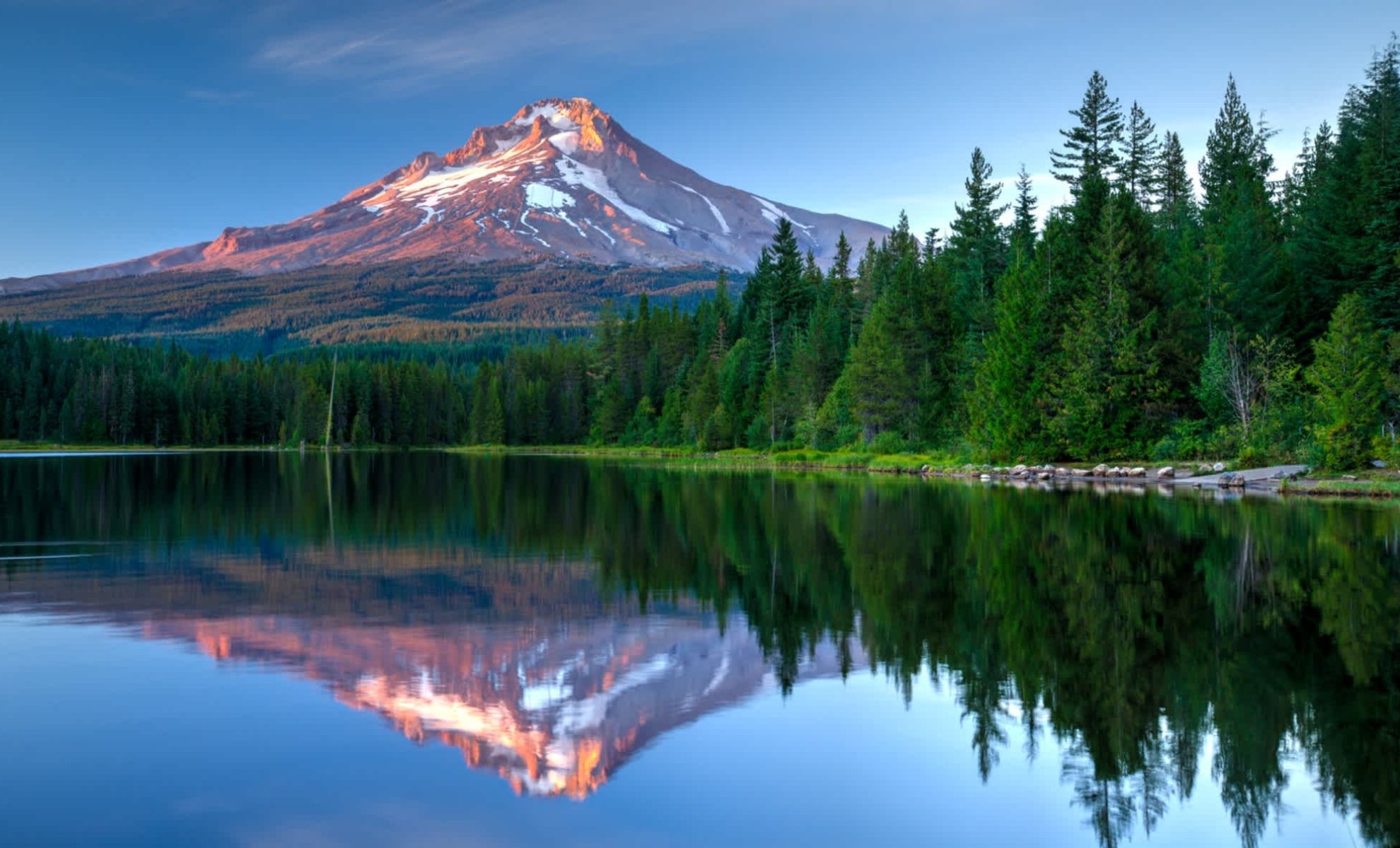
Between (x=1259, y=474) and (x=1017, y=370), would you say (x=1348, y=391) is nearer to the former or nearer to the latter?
(x=1259, y=474)

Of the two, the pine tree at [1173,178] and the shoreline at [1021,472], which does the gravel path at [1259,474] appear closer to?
the shoreline at [1021,472]

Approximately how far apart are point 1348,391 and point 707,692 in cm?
3839

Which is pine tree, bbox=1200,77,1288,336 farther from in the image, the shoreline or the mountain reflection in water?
the mountain reflection in water

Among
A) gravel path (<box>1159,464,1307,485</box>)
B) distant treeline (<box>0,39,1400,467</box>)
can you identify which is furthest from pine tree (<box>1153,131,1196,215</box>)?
gravel path (<box>1159,464,1307,485</box>)

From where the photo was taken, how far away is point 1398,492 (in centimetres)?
3622

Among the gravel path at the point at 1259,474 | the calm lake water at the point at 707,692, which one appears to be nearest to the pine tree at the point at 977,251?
the gravel path at the point at 1259,474

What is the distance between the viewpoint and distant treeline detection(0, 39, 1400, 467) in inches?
1906

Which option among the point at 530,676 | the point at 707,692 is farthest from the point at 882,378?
the point at 530,676

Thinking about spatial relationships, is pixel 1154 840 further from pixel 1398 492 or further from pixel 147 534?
pixel 1398 492

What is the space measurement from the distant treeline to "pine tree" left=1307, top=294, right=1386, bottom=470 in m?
0.10

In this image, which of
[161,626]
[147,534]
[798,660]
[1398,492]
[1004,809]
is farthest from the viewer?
[1398,492]

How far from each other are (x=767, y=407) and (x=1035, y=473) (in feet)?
122

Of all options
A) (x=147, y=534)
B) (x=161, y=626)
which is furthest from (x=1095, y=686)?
(x=147, y=534)

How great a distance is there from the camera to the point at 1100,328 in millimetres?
55156
